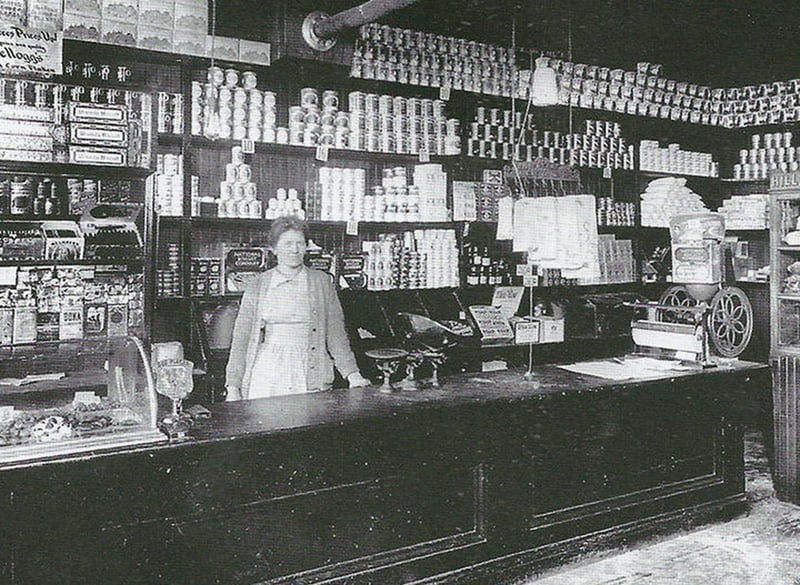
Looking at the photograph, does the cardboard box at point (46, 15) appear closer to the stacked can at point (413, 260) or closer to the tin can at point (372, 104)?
the tin can at point (372, 104)

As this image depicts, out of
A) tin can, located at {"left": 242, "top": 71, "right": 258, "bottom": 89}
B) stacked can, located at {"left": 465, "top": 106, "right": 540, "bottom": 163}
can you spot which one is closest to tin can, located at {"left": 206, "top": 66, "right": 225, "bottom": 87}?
tin can, located at {"left": 242, "top": 71, "right": 258, "bottom": 89}

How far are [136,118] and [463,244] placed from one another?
2290mm

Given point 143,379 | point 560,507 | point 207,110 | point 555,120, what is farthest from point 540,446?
point 555,120

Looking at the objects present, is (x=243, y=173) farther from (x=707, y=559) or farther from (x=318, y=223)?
(x=707, y=559)

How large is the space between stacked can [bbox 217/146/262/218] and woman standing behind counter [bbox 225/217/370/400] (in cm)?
61

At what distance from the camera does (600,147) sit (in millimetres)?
5949

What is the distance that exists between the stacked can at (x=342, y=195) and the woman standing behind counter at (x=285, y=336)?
2.79 feet

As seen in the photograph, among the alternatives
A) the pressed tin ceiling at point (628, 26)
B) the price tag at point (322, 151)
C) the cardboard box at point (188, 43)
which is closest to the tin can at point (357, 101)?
the price tag at point (322, 151)

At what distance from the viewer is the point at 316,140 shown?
470 centimetres

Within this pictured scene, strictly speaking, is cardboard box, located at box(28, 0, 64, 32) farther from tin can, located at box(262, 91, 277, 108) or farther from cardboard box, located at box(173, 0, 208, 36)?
tin can, located at box(262, 91, 277, 108)

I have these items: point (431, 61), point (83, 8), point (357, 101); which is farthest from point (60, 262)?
point (431, 61)

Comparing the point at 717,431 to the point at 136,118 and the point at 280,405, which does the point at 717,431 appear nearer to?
the point at 280,405

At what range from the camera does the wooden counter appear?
2.47 m

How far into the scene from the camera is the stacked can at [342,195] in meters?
4.76
